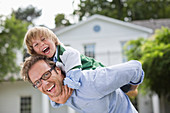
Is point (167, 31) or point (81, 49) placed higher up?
point (167, 31)

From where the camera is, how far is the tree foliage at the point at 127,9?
91.0 feet

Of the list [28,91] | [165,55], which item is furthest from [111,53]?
[165,55]

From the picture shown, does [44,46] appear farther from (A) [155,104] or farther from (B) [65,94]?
(A) [155,104]

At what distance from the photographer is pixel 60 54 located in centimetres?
186

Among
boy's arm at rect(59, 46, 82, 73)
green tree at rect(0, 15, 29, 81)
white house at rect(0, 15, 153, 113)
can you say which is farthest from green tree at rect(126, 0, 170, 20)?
boy's arm at rect(59, 46, 82, 73)

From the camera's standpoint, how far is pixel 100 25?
54.0 feet

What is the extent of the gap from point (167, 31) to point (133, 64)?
8.12m

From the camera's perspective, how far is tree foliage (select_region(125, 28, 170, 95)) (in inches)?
336

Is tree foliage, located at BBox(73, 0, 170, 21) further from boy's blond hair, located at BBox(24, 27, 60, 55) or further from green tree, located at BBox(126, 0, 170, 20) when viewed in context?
boy's blond hair, located at BBox(24, 27, 60, 55)

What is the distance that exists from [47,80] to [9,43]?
14369 millimetres

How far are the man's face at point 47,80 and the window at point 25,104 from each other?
1657 cm

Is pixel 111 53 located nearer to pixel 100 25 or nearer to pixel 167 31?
pixel 100 25

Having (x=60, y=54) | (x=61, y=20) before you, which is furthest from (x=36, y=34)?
(x=61, y=20)

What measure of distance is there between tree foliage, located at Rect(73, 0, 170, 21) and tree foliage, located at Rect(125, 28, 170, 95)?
1748cm
